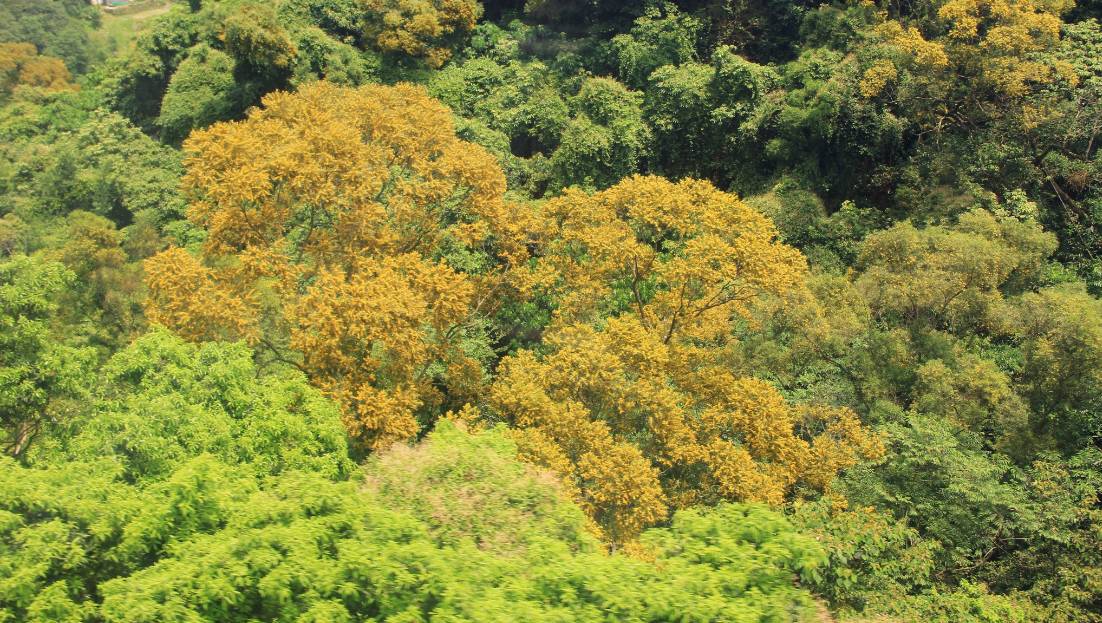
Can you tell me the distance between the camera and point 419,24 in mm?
28922

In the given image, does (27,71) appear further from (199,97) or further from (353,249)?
(353,249)

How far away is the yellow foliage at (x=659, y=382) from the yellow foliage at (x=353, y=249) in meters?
1.67

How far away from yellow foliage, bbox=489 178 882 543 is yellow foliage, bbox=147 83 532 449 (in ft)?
5.49

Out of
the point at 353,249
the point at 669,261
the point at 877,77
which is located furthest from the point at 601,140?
the point at 353,249

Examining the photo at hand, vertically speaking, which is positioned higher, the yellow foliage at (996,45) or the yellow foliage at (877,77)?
the yellow foliage at (996,45)

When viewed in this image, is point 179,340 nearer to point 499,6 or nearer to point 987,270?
point 987,270

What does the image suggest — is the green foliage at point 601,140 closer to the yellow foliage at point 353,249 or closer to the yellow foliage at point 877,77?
the yellow foliage at point 353,249

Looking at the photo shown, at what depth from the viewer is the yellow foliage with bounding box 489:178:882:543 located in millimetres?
13297

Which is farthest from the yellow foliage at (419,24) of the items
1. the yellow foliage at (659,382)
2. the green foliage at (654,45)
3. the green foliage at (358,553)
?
the green foliage at (358,553)

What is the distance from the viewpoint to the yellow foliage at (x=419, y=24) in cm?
2908

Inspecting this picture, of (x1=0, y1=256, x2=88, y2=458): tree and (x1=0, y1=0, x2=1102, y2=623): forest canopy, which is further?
(x1=0, y1=256, x2=88, y2=458): tree

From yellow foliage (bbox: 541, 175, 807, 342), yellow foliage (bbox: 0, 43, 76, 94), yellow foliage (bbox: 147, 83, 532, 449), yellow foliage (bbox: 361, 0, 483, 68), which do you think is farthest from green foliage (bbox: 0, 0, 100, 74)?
yellow foliage (bbox: 541, 175, 807, 342)

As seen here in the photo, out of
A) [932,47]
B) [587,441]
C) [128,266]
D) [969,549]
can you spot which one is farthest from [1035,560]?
[128,266]

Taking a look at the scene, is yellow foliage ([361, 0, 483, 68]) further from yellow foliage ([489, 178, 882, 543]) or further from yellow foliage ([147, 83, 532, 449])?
yellow foliage ([489, 178, 882, 543])
